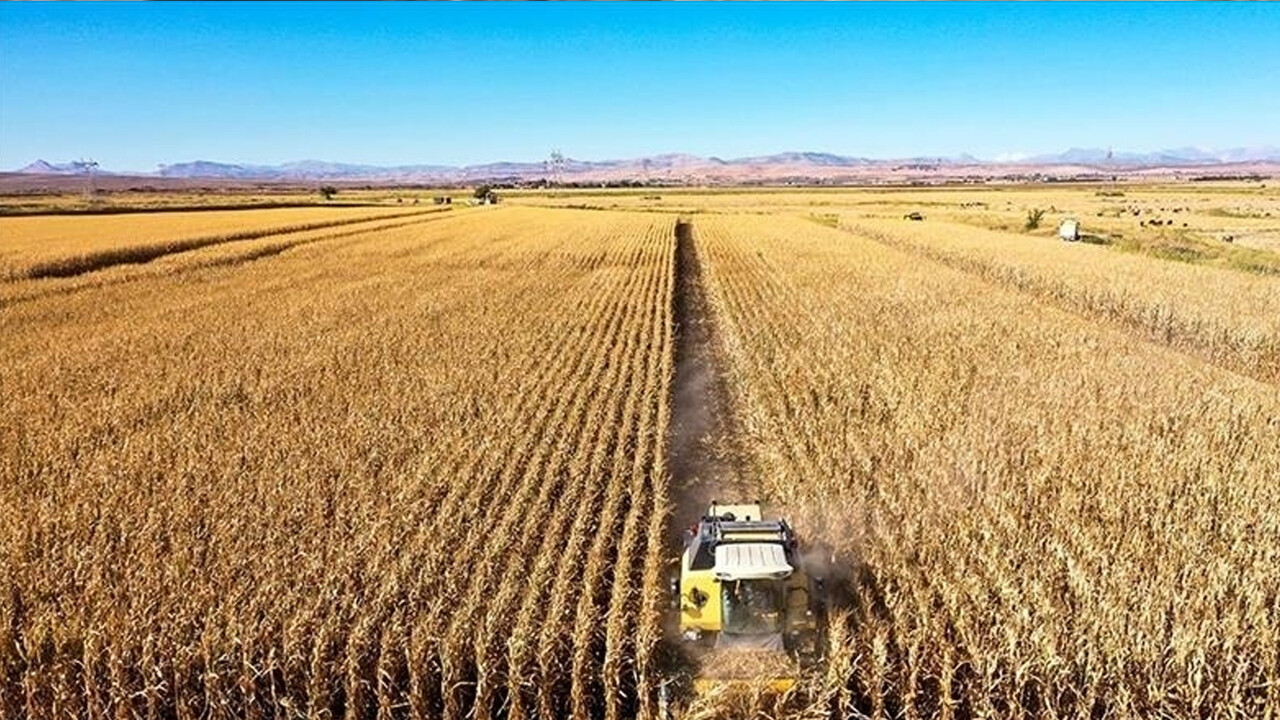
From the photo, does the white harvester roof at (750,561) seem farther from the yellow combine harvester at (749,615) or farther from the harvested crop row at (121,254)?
the harvested crop row at (121,254)

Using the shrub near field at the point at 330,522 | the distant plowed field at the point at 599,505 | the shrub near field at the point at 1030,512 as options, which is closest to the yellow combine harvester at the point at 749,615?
the distant plowed field at the point at 599,505

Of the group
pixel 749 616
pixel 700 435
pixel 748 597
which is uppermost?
pixel 748 597

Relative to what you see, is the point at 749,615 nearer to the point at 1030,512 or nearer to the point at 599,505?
the point at 599,505

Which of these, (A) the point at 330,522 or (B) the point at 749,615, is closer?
(B) the point at 749,615

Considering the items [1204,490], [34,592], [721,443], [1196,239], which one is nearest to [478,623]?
[34,592]

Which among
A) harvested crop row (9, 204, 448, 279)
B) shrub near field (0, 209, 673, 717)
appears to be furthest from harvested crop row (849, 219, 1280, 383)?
harvested crop row (9, 204, 448, 279)

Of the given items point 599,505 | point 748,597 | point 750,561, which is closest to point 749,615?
point 748,597
